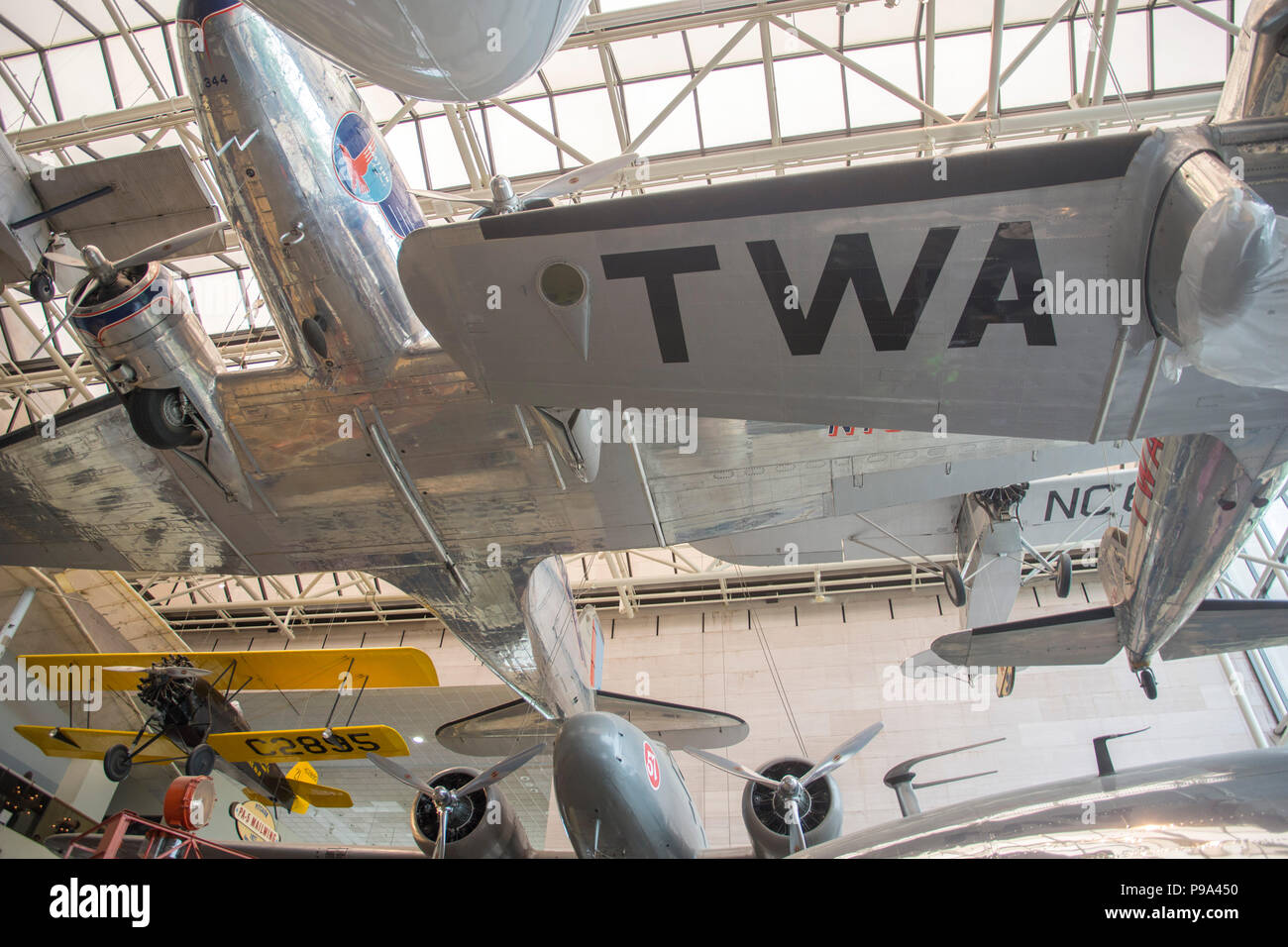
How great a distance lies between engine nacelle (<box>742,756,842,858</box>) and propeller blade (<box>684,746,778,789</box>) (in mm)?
156

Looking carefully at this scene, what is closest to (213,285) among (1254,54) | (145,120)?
(145,120)

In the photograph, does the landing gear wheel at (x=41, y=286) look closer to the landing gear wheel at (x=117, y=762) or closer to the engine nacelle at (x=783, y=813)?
the landing gear wheel at (x=117, y=762)

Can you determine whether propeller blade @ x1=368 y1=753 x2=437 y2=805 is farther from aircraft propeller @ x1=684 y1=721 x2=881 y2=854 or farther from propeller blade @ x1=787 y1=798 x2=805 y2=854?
propeller blade @ x1=787 y1=798 x2=805 y2=854

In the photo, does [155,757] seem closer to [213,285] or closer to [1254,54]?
[213,285]

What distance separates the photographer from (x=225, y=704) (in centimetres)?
1221

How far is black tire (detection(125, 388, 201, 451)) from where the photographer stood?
239 inches

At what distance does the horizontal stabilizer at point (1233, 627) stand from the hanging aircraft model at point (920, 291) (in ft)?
17.6

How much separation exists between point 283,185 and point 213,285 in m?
13.0

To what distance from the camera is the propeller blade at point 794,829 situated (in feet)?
26.0

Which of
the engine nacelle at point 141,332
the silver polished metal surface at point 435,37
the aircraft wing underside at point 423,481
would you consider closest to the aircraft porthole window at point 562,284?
the silver polished metal surface at point 435,37

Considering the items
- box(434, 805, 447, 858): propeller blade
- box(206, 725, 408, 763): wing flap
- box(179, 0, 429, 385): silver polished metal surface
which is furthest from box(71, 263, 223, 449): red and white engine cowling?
box(206, 725, 408, 763): wing flap

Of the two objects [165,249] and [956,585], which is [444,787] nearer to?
[165,249]

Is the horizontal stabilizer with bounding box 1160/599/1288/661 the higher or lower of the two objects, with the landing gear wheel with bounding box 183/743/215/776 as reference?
lower
